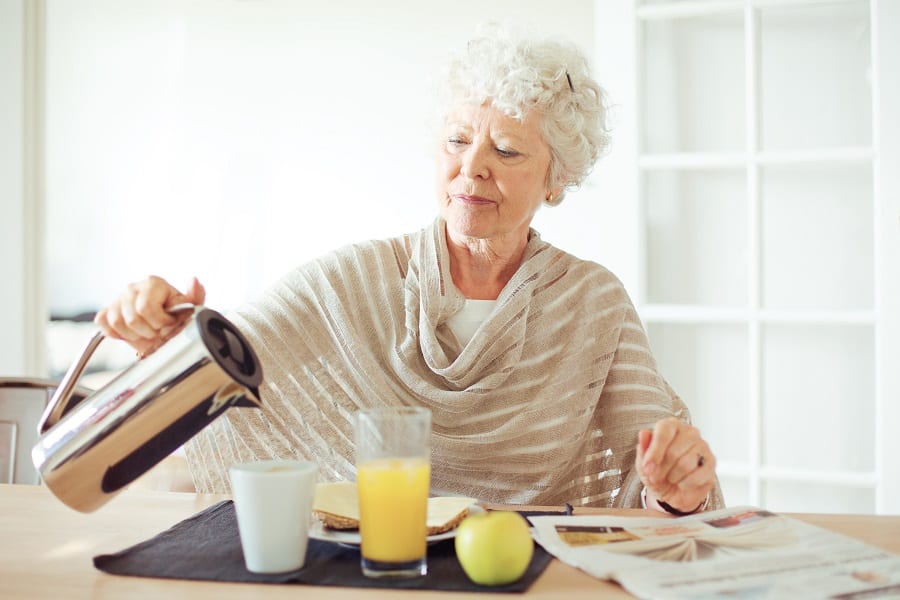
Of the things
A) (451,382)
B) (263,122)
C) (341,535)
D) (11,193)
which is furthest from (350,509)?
(263,122)

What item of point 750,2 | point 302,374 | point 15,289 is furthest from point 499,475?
point 15,289

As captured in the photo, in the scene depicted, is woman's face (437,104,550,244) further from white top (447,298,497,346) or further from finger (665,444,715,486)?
finger (665,444,715,486)

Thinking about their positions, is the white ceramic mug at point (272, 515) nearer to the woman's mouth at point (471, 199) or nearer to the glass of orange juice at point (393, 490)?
the glass of orange juice at point (393, 490)

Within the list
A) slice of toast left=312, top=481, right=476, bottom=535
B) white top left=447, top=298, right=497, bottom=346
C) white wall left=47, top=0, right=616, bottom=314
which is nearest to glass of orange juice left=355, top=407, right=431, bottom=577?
slice of toast left=312, top=481, right=476, bottom=535

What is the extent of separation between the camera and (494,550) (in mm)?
866

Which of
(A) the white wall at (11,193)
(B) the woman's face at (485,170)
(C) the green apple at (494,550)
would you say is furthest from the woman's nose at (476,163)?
(A) the white wall at (11,193)

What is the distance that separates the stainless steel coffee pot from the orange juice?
0.16 meters

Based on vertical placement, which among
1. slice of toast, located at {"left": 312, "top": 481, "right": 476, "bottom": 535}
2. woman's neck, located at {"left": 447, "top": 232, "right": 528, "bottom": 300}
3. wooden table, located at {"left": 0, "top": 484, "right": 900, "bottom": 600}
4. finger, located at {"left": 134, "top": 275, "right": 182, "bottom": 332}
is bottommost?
wooden table, located at {"left": 0, "top": 484, "right": 900, "bottom": 600}

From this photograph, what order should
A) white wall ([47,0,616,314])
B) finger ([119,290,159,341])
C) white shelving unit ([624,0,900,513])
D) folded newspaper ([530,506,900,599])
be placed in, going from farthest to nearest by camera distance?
white wall ([47,0,616,314]), white shelving unit ([624,0,900,513]), finger ([119,290,159,341]), folded newspaper ([530,506,900,599])

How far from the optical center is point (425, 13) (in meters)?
3.23

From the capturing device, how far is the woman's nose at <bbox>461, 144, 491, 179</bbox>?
166 cm

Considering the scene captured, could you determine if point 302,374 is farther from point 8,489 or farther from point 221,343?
point 221,343

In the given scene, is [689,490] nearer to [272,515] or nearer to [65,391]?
[272,515]

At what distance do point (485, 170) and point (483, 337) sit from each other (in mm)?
322
